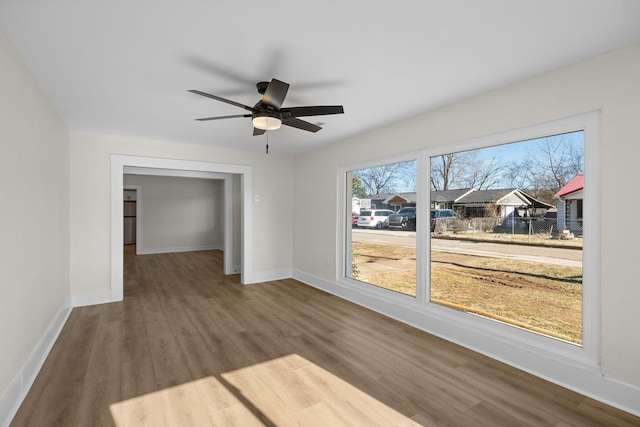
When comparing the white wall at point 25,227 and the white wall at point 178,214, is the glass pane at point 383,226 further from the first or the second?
the white wall at point 178,214

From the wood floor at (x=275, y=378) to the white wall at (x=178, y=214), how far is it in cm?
555

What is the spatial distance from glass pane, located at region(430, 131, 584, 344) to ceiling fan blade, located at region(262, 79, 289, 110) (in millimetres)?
1969

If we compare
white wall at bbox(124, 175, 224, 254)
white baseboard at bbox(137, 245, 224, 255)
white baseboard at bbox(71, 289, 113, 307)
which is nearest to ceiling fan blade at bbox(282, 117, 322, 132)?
white baseboard at bbox(71, 289, 113, 307)

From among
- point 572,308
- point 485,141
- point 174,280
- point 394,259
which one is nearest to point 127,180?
point 174,280

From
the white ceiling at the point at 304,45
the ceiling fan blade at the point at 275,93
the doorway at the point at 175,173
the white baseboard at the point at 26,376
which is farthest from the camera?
the doorway at the point at 175,173

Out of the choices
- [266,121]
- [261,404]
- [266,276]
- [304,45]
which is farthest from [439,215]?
[266,276]

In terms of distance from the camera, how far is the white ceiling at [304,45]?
167 centimetres

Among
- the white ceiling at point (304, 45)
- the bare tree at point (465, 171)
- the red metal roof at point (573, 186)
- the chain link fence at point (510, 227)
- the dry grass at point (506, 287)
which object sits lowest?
the dry grass at point (506, 287)

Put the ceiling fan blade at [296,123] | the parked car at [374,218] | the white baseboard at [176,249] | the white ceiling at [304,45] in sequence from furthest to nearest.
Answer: the white baseboard at [176,249] → the parked car at [374,218] → the ceiling fan blade at [296,123] → the white ceiling at [304,45]

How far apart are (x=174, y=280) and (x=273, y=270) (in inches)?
74.7

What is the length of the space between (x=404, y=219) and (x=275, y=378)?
2362 millimetres

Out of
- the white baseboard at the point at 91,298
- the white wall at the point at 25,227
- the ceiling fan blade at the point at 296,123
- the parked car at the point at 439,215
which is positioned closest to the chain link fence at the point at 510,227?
the parked car at the point at 439,215

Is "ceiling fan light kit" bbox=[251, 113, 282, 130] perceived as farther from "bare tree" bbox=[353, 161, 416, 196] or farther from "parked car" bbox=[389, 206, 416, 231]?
"parked car" bbox=[389, 206, 416, 231]

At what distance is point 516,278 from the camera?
2768 millimetres
